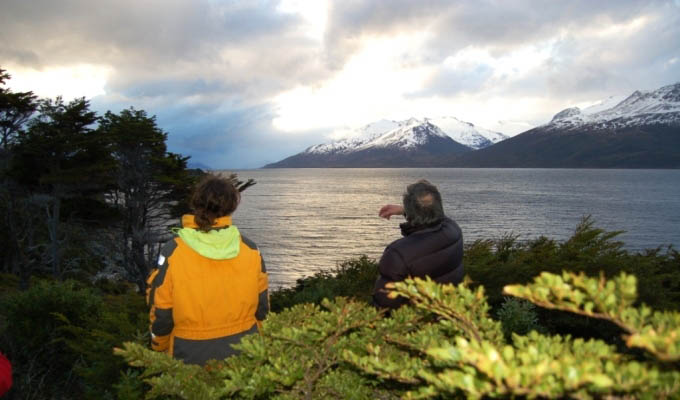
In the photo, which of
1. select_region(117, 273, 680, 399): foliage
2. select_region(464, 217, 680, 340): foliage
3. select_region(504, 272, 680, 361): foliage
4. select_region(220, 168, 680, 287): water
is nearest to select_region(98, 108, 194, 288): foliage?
select_region(220, 168, 680, 287): water

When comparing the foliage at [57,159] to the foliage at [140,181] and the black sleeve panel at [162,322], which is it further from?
the black sleeve panel at [162,322]

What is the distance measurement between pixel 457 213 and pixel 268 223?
845 inches

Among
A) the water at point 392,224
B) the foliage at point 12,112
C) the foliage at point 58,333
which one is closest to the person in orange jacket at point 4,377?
the foliage at point 58,333

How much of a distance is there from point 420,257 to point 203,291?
1478 mm

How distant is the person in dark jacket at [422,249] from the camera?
9.71 ft

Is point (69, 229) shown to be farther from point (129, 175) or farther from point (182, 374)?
point (182, 374)

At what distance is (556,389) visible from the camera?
94cm

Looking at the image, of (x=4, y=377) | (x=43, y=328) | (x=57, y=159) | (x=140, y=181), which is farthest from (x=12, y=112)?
(x=4, y=377)

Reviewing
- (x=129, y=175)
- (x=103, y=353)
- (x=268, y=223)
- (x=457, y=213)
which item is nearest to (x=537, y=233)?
(x=457, y=213)

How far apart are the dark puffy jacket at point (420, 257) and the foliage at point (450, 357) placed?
0.78 meters

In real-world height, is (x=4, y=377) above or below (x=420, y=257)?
below

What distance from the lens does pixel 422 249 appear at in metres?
3.00

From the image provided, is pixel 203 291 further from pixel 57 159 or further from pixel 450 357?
Result: pixel 57 159

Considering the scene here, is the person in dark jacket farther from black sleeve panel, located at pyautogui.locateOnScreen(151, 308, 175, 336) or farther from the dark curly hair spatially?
black sleeve panel, located at pyautogui.locateOnScreen(151, 308, 175, 336)
